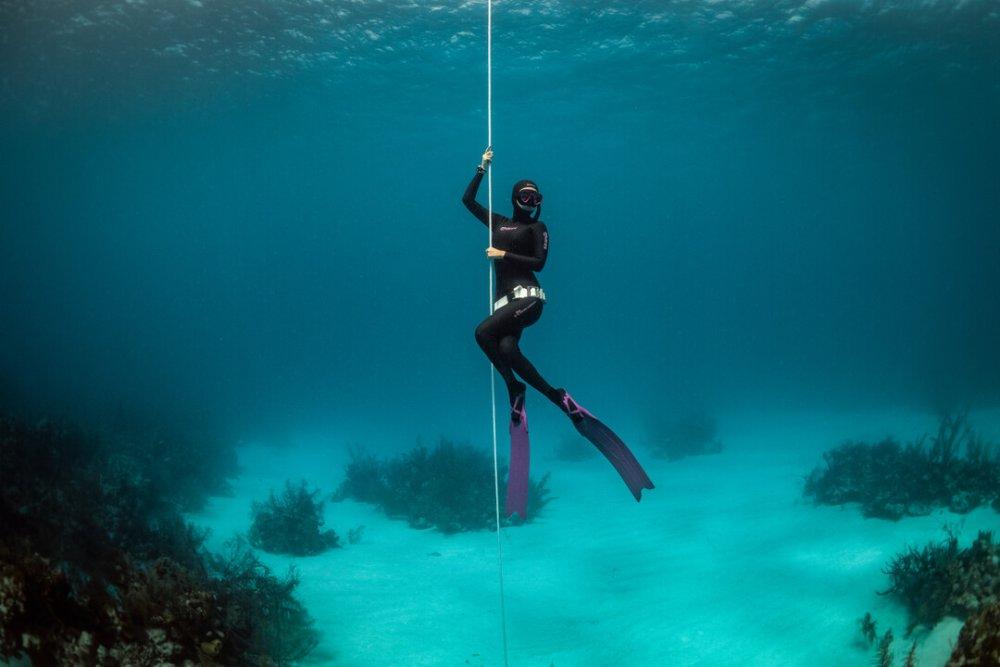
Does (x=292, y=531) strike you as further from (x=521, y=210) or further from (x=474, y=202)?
(x=521, y=210)

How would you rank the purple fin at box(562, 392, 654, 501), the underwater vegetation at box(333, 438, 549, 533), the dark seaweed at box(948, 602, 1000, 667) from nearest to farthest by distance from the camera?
the dark seaweed at box(948, 602, 1000, 667), the purple fin at box(562, 392, 654, 501), the underwater vegetation at box(333, 438, 549, 533)

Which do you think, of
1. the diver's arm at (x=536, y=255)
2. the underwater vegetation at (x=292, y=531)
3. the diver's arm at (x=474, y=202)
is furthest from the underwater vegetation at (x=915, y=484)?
the underwater vegetation at (x=292, y=531)

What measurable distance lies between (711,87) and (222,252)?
10367 centimetres

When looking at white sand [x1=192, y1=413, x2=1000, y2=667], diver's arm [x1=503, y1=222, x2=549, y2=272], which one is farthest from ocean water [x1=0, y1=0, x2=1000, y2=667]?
diver's arm [x1=503, y1=222, x2=549, y2=272]

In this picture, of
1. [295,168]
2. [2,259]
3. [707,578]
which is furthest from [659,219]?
[2,259]

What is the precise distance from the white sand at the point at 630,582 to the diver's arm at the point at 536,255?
533 centimetres

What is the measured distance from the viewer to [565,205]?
70.6 meters

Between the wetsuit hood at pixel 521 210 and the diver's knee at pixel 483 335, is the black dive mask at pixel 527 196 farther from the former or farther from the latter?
the diver's knee at pixel 483 335

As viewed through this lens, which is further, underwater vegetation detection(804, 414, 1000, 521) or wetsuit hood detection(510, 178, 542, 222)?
underwater vegetation detection(804, 414, 1000, 521)

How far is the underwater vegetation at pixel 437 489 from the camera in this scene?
1297 cm

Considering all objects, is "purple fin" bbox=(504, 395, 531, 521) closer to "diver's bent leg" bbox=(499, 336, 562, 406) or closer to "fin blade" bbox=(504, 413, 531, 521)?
"fin blade" bbox=(504, 413, 531, 521)

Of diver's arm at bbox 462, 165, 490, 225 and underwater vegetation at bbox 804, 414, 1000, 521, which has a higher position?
diver's arm at bbox 462, 165, 490, 225

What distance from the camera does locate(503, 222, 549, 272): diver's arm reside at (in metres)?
5.77

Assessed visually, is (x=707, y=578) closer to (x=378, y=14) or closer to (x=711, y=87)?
(x=378, y=14)
